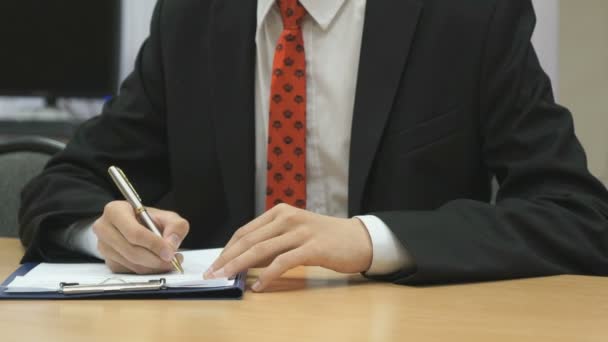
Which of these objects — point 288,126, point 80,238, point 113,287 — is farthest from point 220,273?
point 288,126

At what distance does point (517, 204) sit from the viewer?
1281 mm

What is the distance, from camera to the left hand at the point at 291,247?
42.9 inches

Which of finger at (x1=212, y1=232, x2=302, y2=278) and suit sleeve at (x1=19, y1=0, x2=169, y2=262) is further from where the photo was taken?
suit sleeve at (x1=19, y1=0, x2=169, y2=262)

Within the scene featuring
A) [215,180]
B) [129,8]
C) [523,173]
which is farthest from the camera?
[129,8]

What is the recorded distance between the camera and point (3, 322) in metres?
0.92

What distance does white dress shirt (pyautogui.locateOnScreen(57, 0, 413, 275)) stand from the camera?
1.61 metres

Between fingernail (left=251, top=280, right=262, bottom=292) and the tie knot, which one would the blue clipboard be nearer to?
fingernail (left=251, top=280, right=262, bottom=292)

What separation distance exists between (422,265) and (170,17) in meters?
0.87

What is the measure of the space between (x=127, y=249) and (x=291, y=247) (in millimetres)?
224

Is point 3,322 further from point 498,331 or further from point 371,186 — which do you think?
point 371,186

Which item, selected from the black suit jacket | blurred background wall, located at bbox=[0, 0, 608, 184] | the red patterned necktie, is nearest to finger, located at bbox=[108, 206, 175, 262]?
the black suit jacket

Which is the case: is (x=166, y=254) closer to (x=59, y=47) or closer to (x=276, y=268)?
(x=276, y=268)

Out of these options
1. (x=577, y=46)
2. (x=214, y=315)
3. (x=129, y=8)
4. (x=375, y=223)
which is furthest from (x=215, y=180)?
(x=129, y=8)

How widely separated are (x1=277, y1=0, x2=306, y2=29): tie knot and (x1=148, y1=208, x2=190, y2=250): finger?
50cm
